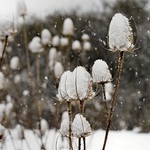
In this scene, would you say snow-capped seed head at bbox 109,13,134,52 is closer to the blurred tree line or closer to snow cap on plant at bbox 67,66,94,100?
snow cap on plant at bbox 67,66,94,100

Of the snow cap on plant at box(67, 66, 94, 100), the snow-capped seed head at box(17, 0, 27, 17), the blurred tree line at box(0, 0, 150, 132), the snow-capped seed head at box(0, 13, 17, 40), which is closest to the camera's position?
the snow cap on plant at box(67, 66, 94, 100)

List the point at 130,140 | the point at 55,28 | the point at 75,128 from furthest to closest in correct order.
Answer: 1. the point at 55,28
2. the point at 130,140
3. the point at 75,128

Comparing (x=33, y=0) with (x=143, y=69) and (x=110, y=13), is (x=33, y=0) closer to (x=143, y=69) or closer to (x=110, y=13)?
(x=110, y=13)

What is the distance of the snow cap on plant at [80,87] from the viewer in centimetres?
116

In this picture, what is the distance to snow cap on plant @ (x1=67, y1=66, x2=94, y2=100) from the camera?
1162 millimetres

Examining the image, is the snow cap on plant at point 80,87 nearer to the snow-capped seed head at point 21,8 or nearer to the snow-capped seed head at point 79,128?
the snow-capped seed head at point 79,128

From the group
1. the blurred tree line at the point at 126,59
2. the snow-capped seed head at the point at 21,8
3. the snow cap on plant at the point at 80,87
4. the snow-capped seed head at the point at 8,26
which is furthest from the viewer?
the blurred tree line at the point at 126,59

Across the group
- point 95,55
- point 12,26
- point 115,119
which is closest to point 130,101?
point 115,119

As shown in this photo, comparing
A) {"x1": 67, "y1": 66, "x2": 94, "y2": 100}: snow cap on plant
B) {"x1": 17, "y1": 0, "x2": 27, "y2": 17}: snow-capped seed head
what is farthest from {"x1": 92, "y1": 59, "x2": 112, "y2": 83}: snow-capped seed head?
{"x1": 17, "y1": 0, "x2": 27, "y2": 17}: snow-capped seed head

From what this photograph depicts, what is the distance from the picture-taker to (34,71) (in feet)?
26.1

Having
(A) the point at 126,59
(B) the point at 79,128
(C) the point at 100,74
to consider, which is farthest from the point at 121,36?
(A) the point at 126,59

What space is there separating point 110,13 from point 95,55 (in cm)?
72

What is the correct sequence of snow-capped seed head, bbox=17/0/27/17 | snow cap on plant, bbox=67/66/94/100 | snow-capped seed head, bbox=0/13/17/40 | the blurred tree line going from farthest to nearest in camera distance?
the blurred tree line, snow-capped seed head, bbox=17/0/27/17, snow-capped seed head, bbox=0/13/17/40, snow cap on plant, bbox=67/66/94/100

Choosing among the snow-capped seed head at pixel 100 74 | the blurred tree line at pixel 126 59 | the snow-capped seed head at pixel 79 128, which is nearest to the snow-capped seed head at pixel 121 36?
the snow-capped seed head at pixel 100 74
